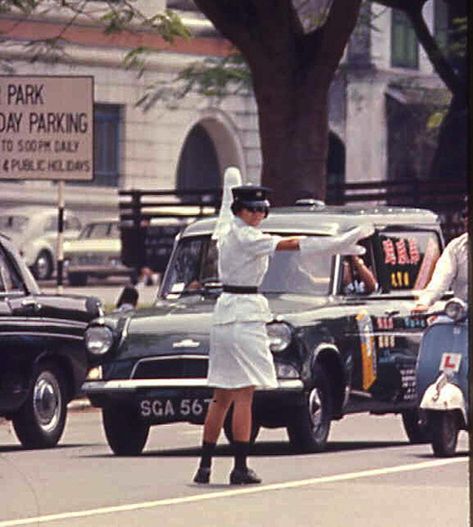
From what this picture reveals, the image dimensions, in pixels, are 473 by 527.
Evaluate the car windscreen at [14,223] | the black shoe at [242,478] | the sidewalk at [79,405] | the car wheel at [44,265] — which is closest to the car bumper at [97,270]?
the car wheel at [44,265]

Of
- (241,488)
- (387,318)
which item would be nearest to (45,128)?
(387,318)

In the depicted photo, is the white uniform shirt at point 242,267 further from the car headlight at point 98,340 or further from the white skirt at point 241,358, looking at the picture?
the car headlight at point 98,340

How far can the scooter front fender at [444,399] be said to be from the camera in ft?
55.3

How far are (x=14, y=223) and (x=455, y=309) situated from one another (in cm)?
4138

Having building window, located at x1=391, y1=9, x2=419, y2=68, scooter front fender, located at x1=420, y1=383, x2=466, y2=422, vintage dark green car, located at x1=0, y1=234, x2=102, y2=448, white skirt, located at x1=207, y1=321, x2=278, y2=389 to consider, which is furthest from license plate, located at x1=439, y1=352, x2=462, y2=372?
building window, located at x1=391, y1=9, x2=419, y2=68

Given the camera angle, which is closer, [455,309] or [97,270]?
[455,309]

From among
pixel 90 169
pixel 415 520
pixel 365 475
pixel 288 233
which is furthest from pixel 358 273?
pixel 90 169

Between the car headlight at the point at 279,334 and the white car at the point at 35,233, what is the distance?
39275 mm

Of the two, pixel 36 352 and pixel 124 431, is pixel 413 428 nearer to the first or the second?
pixel 124 431

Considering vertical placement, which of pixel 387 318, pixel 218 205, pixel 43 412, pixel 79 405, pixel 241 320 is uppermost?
pixel 218 205

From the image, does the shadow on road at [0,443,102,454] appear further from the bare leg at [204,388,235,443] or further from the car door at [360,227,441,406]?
the bare leg at [204,388,235,443]

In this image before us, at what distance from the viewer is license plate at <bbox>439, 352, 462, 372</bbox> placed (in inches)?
666

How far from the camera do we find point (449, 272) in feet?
55.7

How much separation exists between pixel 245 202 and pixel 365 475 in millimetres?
1923
